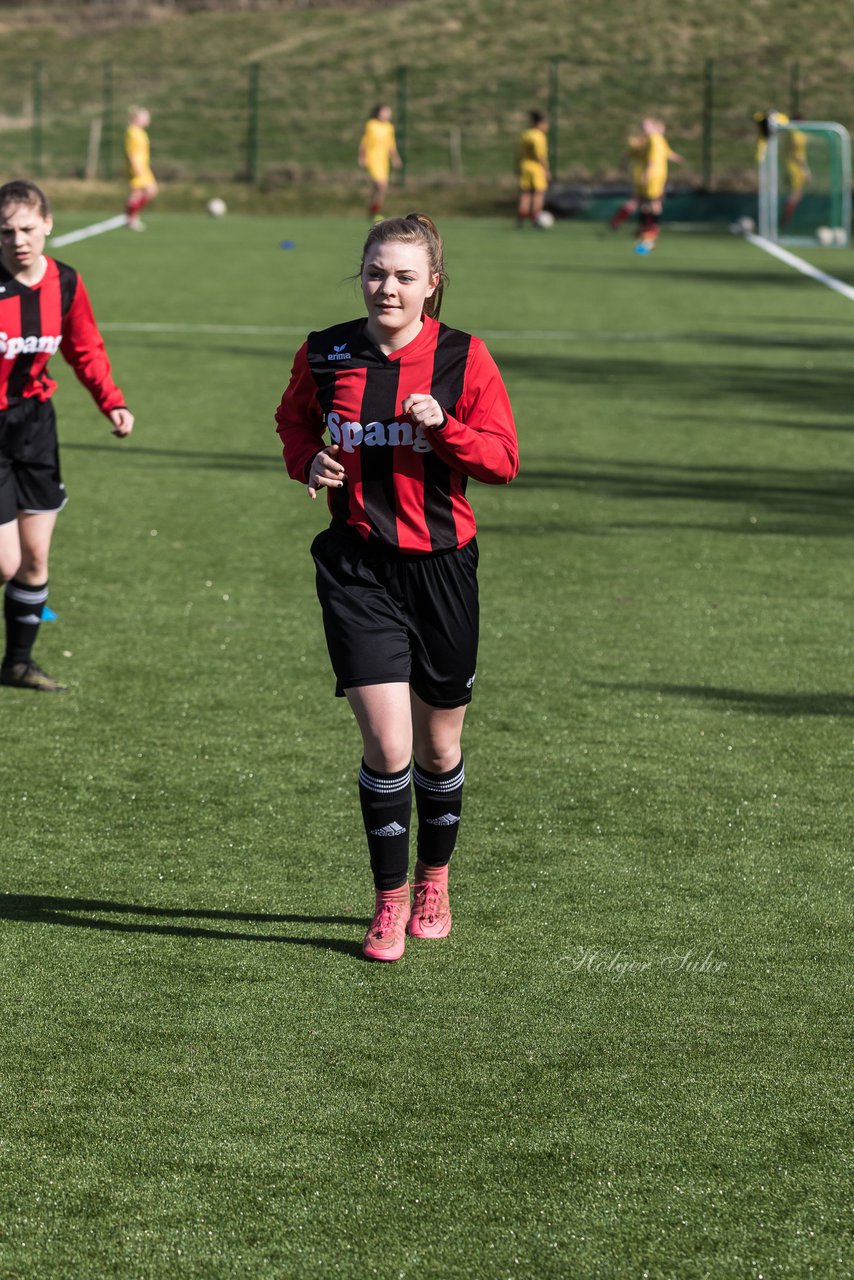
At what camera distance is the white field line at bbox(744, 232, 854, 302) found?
78.9ft

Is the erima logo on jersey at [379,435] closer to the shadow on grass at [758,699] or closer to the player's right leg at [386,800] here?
the player's right leg at [386,800]

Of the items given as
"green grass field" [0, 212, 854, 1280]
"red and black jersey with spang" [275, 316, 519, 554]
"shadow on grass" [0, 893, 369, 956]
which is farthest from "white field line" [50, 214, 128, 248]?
"red and black jersey with spang" [275, 316, 519, 554]

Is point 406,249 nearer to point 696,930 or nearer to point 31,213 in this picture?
point 696,930

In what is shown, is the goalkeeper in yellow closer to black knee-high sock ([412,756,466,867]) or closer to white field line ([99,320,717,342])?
white field line ([99,320,717,342])

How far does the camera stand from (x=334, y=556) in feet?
14.8

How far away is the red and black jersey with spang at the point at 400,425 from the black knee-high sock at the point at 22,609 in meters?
2.85

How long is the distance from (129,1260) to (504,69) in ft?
185

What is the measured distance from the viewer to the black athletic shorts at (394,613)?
444 cm

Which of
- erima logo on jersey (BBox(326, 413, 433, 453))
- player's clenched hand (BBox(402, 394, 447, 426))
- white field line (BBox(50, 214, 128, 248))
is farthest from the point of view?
white field line (BBox(50, 214, 128, 248))

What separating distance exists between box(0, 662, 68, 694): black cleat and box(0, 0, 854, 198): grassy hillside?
130ft

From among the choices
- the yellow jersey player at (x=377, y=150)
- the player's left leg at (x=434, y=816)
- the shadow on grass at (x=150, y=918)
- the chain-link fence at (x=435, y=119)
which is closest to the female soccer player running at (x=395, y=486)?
the player's left leg at (x=434, y=816)

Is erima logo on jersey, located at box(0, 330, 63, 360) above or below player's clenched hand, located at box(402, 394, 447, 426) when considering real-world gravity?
below

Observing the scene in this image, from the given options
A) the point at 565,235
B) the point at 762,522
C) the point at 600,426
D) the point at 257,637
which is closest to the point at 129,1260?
the point at 257,637

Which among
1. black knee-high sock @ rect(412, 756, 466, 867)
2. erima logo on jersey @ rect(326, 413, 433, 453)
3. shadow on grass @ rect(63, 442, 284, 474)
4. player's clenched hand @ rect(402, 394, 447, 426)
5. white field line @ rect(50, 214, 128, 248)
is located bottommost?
white field line @ rect(50, 214, 128, 248)
